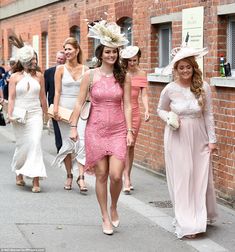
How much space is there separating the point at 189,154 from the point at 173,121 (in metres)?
0.38

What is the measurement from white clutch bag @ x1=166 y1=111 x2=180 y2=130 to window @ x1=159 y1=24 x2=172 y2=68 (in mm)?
4677

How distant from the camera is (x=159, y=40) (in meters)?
13.1

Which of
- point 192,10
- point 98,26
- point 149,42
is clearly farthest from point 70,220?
point 149,42

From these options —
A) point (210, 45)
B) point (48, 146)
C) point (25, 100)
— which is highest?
point (210, 45)

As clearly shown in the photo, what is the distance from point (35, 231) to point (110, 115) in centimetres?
137

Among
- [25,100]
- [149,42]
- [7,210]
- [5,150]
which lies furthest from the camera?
[5,150]

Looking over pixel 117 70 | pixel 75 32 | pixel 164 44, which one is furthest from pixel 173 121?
pixel 75 32

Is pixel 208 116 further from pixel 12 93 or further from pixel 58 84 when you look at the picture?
pixel 12 93

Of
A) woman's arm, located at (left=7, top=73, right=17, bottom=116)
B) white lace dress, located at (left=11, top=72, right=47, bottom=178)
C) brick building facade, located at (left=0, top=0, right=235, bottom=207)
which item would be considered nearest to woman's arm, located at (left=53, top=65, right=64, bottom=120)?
white lace dress, located at (left=11, top=72, right=47, bottom=178)

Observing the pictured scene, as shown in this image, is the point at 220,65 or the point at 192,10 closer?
the point at 220,65

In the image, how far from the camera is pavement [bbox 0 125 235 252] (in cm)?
760

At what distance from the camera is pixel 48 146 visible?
653 inches

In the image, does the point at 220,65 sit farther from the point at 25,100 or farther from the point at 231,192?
the point at 25,100

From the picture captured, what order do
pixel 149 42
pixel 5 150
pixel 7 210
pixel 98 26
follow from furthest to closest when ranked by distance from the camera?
pixel 5 150, pixel 149 42, pixel 7 210, pixel 98 26
